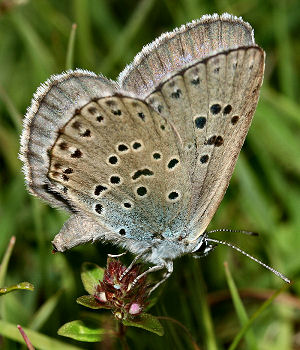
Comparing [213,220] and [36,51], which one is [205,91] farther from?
[36,51]

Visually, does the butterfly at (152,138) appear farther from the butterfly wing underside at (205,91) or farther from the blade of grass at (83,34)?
the blade of grass at (83,34)

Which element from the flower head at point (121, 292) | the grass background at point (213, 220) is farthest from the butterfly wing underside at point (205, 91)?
the grass background at point (213, 220)

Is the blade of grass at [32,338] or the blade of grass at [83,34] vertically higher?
the blade of grass at [83,34]

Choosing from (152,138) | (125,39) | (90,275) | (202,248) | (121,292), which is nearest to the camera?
(121,292)

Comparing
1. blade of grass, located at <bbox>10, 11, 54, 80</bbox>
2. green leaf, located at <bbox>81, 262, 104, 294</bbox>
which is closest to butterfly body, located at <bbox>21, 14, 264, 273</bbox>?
green leaf, located at <bbox>81, 262, 104, 294</bbox>

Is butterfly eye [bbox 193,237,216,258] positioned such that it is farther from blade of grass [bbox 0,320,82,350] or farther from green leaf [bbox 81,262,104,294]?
blade of grass [bbox 0,320,82,350]

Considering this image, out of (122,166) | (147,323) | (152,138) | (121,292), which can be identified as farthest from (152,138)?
(147,323)
